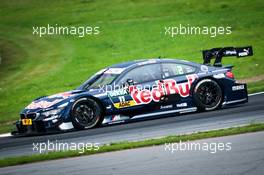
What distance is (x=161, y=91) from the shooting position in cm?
1459

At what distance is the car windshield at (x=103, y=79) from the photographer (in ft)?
48.0

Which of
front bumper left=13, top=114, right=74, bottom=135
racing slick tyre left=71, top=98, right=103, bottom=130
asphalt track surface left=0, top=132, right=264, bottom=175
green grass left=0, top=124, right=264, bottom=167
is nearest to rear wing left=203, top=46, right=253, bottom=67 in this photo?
racing slick tyre left=71, top=98, right=103, bottom=130

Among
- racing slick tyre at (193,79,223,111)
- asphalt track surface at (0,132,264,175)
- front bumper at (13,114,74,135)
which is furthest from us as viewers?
racing slick tyre at (193,79,223,111)

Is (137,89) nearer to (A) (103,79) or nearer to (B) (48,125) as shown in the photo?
(A) (103,79)

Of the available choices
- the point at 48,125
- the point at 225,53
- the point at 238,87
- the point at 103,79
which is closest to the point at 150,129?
the point at 48,125

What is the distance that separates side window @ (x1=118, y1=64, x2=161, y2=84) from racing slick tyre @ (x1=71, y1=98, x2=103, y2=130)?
95 centimetres

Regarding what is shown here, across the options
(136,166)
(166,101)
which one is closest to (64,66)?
(166,101)

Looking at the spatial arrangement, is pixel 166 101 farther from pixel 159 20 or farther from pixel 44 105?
pixel 159 20

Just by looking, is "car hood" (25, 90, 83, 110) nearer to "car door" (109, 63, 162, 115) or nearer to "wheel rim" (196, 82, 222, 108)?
"car door" (109, 63, 162, 115)

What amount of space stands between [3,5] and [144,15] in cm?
677

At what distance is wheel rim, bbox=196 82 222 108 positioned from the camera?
14859 millimetres

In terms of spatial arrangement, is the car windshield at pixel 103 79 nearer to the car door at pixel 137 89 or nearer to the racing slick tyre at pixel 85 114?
the car door at pixel 137 89

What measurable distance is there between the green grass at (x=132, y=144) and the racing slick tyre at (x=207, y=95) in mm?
3199

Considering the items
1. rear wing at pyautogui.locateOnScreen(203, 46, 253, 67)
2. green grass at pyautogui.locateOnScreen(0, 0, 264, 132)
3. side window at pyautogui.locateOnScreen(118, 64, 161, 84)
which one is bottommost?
side window at pyautogui.locateOnScreen(118, 64, 161, 84)
